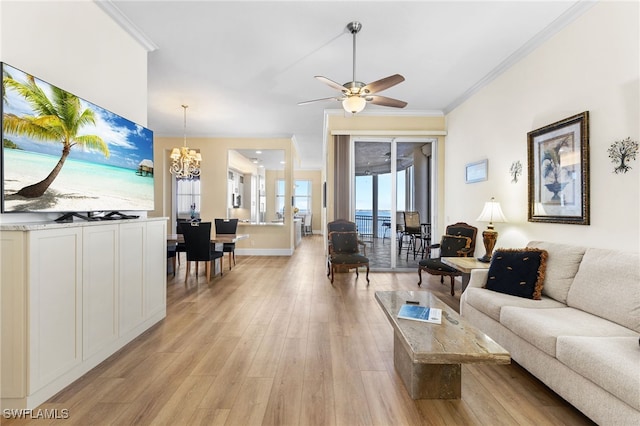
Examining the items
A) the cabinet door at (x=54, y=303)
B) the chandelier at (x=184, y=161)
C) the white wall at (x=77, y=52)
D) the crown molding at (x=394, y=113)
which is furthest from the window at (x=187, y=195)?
the cabinet door at (x=54, y=303)

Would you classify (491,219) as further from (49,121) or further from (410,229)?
(49,121)

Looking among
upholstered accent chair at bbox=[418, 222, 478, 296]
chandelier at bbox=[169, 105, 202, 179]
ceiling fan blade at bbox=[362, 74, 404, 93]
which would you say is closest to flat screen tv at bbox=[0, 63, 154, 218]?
ceiling fan blade at bbox=[362, 74, 404, 93]

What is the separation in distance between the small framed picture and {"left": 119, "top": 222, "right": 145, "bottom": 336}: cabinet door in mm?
4385

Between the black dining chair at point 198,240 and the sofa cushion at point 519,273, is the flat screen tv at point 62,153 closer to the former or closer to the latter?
the black dining chair at point 198,240

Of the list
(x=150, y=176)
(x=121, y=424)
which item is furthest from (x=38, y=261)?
(x=150, y=176)

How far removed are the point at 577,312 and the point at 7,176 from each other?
4.00 m

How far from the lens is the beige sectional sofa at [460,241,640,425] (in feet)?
5.20

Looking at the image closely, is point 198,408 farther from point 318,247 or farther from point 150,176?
point 318,247

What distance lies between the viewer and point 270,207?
34.6 feet

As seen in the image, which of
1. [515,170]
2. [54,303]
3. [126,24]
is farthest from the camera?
[515,170]

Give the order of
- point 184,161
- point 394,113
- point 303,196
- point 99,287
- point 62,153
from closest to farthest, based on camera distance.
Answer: point 62,153 → point 99,287 → point 394,113 → point 184,161 → point 303,196

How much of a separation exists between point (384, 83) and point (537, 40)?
70.1 inches

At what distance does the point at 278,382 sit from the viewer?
7.16ft

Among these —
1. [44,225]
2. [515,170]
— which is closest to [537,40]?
[515,170]
